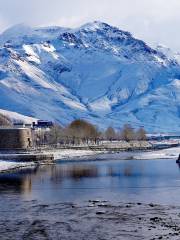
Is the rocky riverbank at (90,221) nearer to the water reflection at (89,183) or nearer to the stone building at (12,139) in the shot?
the water reflection at (89,183)

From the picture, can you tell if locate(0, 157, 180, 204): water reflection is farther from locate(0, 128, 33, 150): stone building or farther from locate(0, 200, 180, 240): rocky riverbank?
locate(0, 128, 33, 150): stone building

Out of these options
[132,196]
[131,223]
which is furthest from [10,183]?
[131,223]

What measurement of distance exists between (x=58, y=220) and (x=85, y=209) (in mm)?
4785

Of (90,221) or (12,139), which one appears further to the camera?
(12,139)

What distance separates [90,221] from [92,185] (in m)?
23.5

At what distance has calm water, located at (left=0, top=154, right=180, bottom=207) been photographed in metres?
52.9

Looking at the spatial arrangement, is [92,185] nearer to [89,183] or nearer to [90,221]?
[89,183]

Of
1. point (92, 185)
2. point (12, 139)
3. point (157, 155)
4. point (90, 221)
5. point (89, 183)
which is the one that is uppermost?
point (12, 139)

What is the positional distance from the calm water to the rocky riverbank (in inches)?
154

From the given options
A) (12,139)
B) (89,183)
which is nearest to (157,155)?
(12,139)

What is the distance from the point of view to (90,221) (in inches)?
1606

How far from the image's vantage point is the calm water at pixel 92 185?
5288 cm

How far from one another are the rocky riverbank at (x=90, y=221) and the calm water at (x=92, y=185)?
3.91 meters

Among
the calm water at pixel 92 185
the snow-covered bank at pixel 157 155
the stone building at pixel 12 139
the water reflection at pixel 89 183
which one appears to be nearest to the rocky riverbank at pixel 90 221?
the calm water at pixel 92 185
